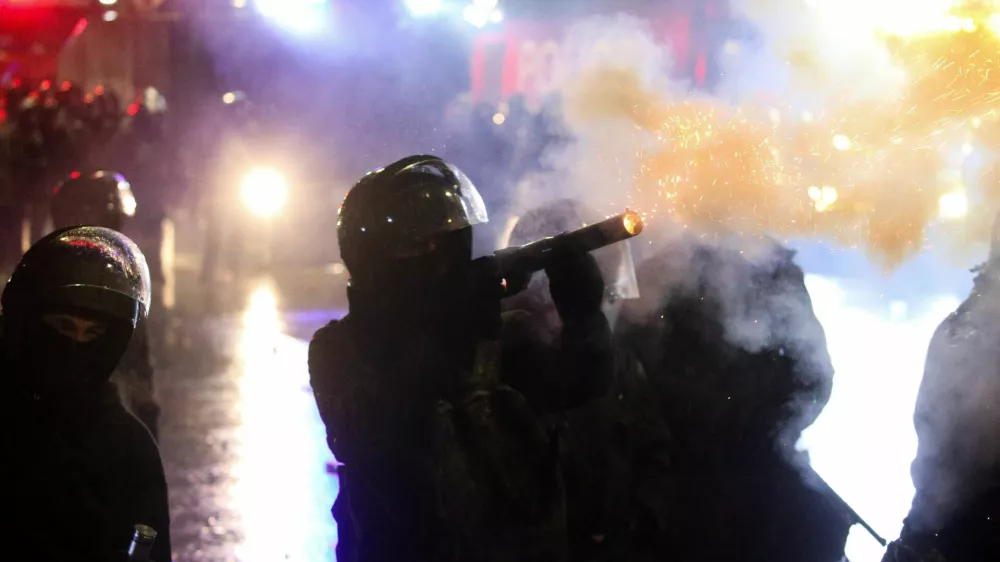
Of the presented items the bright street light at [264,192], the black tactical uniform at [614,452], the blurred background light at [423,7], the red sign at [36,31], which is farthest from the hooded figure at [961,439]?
the red sign at [36,31]

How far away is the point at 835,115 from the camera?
4.75 meters

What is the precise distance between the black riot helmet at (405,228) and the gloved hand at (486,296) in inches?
2.3

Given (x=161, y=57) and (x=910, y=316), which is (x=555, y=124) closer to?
(x=910, y=316)

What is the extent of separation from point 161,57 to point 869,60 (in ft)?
50.7

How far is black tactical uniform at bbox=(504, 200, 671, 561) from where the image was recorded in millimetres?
3232

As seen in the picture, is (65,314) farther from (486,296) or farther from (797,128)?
(797,128)

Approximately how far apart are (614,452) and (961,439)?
1154 millimetres

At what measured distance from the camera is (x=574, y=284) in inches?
114

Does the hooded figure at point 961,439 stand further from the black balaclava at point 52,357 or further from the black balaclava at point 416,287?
the black balaclava at point 52,357

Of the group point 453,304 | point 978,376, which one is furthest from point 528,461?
point 978,376

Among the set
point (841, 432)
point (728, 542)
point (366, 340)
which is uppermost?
point (841, 432)

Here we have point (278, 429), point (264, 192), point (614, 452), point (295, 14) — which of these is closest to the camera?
point (614, 452)

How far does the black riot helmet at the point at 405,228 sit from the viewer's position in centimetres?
272

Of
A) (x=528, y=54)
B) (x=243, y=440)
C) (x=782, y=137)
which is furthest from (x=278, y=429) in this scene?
(x=782, y=137)
